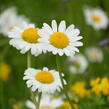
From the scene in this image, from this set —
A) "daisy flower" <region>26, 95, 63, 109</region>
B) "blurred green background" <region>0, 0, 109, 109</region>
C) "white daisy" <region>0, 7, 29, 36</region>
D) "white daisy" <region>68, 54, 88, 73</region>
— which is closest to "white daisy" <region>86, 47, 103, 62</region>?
"blurred green background" <region>0, 0, 109, 109</region>

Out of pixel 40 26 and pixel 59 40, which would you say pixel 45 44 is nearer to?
pixel 59 40

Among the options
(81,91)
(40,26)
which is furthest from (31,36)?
(40,26)

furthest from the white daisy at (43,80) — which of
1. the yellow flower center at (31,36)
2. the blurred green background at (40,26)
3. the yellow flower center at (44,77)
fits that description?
the blurred green background at (40,26)

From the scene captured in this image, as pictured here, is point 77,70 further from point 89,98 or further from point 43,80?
point 43,80

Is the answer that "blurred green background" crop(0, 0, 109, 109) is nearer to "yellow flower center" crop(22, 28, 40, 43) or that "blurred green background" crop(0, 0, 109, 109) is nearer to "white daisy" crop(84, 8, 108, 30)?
"white daisy" crop(84, 8, 108, 30)

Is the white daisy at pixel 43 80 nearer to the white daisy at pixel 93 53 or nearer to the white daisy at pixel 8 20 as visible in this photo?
the white daisy at pixel 8 20

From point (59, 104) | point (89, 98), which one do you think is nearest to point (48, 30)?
point (59, 104)
